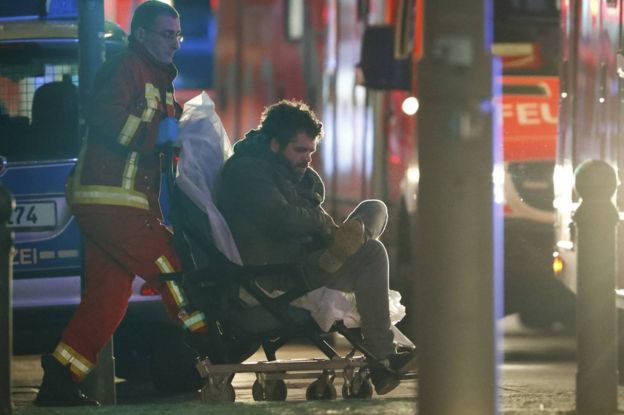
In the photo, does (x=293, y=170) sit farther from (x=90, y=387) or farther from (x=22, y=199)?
(x=22, y=199)

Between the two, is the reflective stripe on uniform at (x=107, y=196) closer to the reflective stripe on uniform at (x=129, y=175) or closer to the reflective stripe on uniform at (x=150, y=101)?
the reflective stripe on uniform at (x=129, y=175)

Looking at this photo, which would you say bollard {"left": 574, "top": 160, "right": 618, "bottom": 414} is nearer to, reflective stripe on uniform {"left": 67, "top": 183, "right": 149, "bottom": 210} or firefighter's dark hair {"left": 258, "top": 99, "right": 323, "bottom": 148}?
firefighter's dark hair {"left": 258, "top": 99, "right": 323, "bottom": 148}

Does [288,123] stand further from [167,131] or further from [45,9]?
[45,9]

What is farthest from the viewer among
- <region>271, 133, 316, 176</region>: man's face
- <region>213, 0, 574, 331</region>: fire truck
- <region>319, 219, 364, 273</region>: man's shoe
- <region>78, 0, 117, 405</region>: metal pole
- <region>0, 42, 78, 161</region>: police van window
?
<region>213, 0, 574, 331</region>: fire truck

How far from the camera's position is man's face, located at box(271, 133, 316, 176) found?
7379 millimetres

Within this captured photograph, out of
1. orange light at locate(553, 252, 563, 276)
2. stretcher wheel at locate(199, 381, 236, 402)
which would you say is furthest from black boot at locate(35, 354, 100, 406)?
orange light at locate(553, 252, 563, 276)

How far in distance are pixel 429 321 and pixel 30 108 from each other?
481 centimetres

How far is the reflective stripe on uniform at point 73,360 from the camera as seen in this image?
7.34 metres

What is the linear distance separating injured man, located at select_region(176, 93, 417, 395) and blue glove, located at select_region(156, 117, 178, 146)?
0.08 metres

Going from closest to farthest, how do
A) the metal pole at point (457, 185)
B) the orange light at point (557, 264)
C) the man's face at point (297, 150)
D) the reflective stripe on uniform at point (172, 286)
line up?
the metal pole at point (457, 185) < the reflective stripe on uniform at point (172, 286) < the man's face at point (297, 150) < the orange light at point (557, 264)

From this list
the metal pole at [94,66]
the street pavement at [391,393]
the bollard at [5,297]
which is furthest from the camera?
the metal pole at [94,66]

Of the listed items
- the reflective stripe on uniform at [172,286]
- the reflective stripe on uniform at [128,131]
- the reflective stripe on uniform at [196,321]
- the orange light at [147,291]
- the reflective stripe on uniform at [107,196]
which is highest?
the reflective stripe on uniform at [128,131]

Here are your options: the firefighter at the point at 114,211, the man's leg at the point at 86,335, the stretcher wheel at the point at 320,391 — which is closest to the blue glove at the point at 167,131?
the firefighter at the point at 114,211

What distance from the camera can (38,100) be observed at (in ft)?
30.2
